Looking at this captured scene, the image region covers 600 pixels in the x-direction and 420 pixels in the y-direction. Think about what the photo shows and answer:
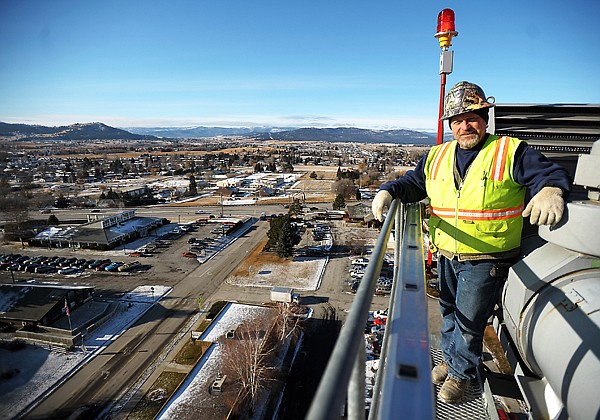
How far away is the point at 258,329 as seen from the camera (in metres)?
14.8

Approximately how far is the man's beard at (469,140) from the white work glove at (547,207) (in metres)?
0.69

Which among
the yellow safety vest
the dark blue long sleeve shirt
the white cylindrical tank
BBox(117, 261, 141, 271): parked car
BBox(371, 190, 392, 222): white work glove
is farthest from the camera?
BBox(117, 261, 141, 271): parked car

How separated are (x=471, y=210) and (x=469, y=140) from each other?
568mm

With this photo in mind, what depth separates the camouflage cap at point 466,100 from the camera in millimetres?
2639

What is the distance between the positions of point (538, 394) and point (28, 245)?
122 feet

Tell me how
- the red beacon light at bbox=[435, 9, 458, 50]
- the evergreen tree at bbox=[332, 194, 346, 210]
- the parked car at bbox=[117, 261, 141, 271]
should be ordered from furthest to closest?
the evergreen tree at bbox=[332, 194, 346, 210] < the parked car at bbox=[117, 261, 141, 271] < the red beacon light at bbox=[435, 9, 458, 50]

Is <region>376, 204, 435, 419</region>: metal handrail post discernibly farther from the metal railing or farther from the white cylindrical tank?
the white cylindrical tank

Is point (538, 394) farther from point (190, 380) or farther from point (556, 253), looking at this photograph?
point (190, 380)

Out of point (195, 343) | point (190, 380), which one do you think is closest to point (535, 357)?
point (190, 380)

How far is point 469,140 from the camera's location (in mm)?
2727

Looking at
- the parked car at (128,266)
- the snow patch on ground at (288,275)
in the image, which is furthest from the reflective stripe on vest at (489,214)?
the parked car at (128,266)

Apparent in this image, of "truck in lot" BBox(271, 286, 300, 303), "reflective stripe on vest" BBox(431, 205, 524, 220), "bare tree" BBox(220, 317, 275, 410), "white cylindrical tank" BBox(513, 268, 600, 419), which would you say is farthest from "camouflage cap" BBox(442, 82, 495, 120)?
"truck in lot" BBox(271, 286, 300, 303)

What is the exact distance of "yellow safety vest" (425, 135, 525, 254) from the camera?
2514 mm

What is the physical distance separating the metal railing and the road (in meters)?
13.7
